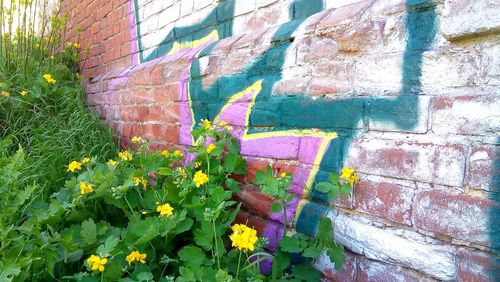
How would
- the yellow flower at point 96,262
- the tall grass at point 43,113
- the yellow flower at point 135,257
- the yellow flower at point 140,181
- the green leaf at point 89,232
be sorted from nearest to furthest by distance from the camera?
1. the yellow flower at point 96,262
2. the yellow flower at point 135,257
3. the green leaf at point 89,232
4. the yellow flower at point 140,181
5. the tall grass at point 43,113

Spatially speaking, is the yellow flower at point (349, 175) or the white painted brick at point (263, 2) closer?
the yellow flower at point (349, 175)

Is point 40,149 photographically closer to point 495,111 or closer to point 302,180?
point 302,180

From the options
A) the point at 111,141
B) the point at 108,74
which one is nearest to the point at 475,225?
the point at 111,141

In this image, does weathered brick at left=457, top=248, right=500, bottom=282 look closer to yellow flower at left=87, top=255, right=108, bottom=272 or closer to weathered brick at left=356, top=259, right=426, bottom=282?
weathered brick at left=356, top=259, right=426, bottom=282

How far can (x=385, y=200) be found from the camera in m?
1.25

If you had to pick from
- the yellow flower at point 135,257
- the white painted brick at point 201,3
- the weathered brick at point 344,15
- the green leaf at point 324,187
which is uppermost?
the white painted brick at point 201,3

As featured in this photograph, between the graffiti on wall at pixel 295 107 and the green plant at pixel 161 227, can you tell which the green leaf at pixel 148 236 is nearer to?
the green plant at pixel 161 227

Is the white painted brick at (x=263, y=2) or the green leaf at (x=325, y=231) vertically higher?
the white painted brick at (x=263, y=2)

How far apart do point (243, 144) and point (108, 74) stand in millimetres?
2038

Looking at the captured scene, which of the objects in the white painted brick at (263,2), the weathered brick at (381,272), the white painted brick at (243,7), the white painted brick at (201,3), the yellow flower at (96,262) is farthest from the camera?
the white painted brick at (201,3)

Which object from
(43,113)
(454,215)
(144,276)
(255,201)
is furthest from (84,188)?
(43,113)

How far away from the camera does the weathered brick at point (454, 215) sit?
1.03m

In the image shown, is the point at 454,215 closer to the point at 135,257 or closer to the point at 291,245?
the point at 291,245

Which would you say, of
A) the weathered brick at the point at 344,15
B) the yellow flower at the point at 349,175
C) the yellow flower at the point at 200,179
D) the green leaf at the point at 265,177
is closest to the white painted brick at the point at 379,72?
the weathered brick at the point at 344,15
